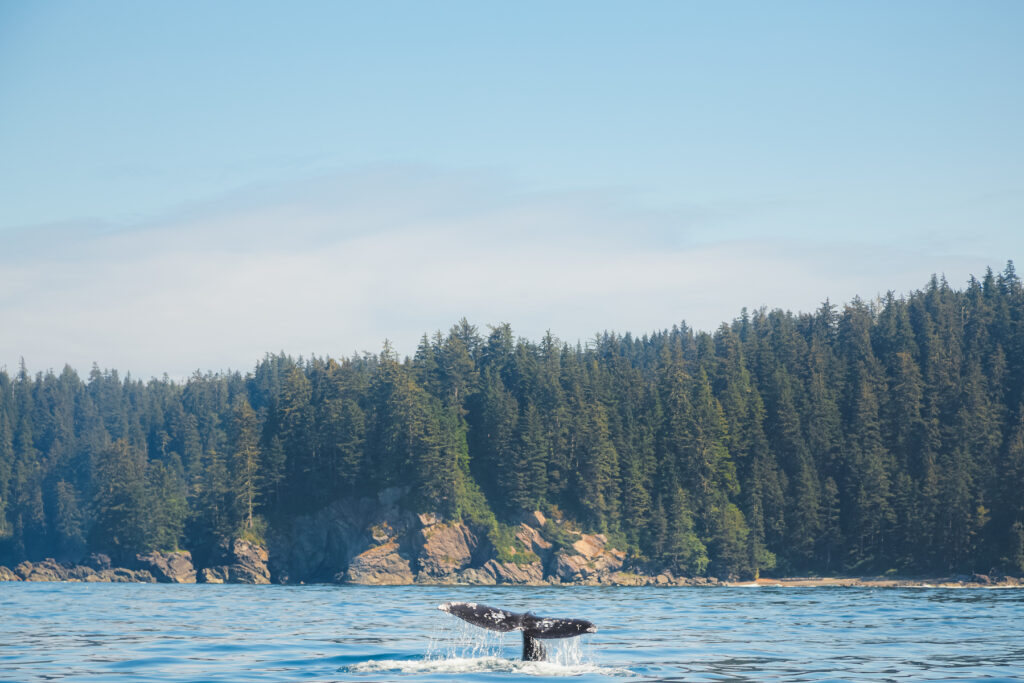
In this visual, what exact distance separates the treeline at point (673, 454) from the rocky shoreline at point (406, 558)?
2.41 m

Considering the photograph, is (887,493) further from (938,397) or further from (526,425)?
(526,425)

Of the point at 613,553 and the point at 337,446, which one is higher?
the point at 337,446

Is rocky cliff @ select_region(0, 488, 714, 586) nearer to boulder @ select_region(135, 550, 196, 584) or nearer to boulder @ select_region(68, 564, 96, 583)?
boulder @ select_region(135, 550, 196, 584)

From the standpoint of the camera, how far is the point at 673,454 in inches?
5856

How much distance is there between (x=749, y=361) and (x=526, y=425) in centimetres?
5074

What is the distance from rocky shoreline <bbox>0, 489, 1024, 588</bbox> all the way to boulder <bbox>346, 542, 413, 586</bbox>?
→ 0.12m

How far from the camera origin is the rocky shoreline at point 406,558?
414 ft

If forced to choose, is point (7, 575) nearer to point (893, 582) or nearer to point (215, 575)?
point (215, 575)

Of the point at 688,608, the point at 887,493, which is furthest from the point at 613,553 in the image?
the point at 688,608

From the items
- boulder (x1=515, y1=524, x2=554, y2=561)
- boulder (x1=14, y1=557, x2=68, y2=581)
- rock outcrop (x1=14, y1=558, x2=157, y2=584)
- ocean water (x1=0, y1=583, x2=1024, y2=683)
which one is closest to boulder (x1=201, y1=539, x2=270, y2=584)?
rock outcrop (x1=14, y1=558, x2=157, y2=584)

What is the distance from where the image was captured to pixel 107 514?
502 ft

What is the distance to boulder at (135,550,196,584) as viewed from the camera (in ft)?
457

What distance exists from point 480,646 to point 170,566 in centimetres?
11981

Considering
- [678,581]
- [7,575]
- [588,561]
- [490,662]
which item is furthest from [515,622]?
[7,575]
